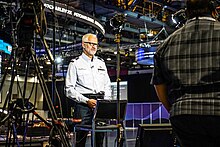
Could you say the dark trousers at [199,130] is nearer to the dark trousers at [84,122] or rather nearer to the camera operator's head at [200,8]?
the camera operator's head at [200,8]

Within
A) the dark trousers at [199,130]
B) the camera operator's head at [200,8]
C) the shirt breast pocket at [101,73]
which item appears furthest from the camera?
the shirt breast pocket at [101,73]

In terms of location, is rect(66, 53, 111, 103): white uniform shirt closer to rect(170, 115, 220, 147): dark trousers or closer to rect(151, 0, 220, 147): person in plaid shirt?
rect(151, 0, 220, 147): person in plaid shirt

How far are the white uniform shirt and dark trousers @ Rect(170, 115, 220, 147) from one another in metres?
1.91

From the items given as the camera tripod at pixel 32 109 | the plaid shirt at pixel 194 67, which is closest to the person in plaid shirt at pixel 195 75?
the plaid shirt at pixel 194 67

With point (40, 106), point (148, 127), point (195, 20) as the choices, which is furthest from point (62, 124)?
point (40, 106)

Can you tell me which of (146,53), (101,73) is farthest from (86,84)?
(146,53)

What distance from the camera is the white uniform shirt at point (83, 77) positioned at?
3.65 meters

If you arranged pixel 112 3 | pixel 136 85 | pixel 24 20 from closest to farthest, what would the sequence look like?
pixel 24 20
pixel 112 3
pixel 136 85

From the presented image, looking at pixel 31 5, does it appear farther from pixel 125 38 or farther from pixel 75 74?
pixel 125 38

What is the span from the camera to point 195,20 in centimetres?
190

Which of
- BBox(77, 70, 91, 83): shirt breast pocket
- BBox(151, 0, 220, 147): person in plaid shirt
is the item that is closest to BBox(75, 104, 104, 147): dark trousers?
BBox(77, 70, 91, 83): shirt breast pocket

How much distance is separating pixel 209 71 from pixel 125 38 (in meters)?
12.6

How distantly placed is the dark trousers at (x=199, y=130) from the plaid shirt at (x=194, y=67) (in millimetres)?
30

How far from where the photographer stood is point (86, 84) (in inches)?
146
